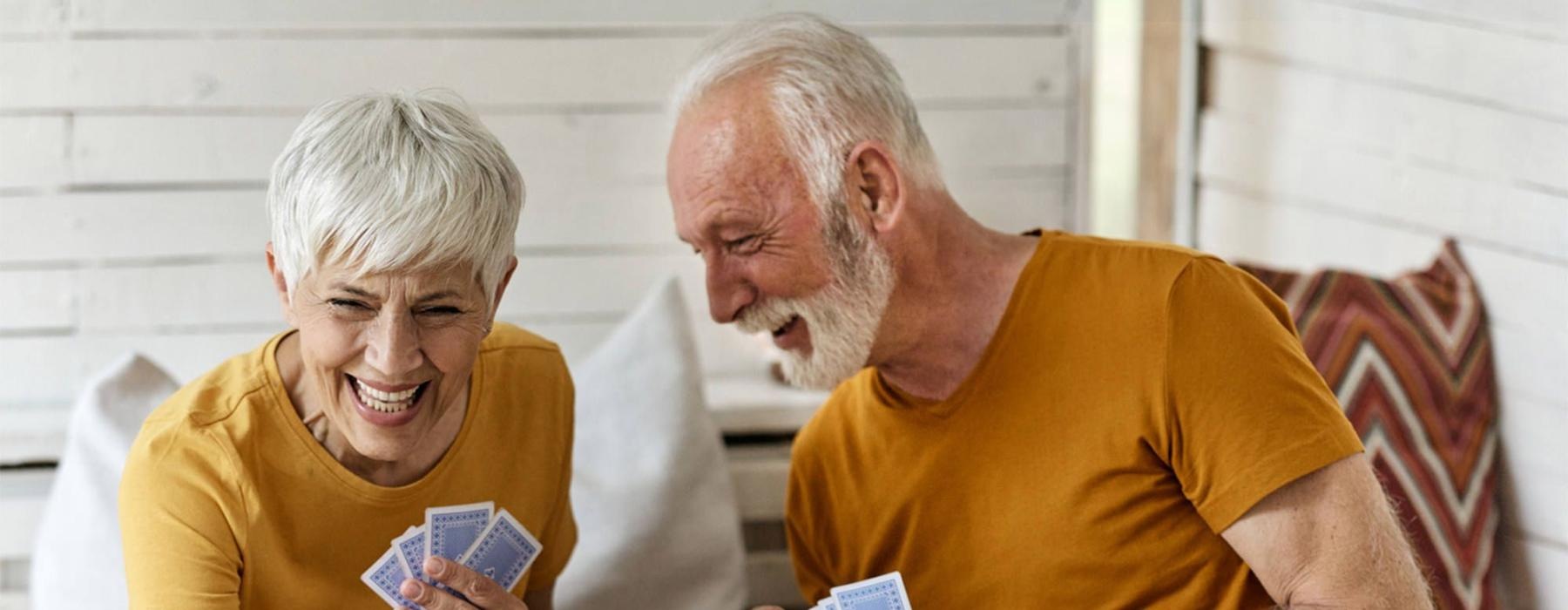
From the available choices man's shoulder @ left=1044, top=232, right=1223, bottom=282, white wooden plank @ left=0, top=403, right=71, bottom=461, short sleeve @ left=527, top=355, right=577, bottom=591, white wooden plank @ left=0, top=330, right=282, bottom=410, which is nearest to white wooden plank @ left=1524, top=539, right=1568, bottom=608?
man's shoulder @ left=1044, top=232, right=1223, bottom=282

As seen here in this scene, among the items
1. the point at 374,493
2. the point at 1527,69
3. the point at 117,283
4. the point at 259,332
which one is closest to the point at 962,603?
the point at 374,493

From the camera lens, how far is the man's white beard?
5.23 feet

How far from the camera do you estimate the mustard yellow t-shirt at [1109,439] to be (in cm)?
147

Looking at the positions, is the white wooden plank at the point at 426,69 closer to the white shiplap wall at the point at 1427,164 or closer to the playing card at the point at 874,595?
the white shiplap wall at the point at 1427,164

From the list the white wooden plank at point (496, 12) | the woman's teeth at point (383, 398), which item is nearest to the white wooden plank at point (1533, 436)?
the white wooden plank at point (496, 12)

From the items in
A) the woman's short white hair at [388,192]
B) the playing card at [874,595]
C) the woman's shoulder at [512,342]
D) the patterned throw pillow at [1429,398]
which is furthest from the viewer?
the patterned throw pillow at [1429,398]

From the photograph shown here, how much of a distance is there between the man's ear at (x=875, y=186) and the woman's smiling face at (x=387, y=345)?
1.30 ft

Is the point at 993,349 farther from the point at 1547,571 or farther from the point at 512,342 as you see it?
the point at 1547,571

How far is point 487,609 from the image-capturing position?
148 centimetres

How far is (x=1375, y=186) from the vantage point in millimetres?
2195

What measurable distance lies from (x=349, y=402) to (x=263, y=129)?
0.86 metres

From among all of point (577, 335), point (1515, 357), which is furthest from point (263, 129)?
point (1515, 357)

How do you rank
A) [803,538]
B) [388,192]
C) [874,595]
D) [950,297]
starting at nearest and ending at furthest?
[388,192], [874,595], [950,297], [803,538]

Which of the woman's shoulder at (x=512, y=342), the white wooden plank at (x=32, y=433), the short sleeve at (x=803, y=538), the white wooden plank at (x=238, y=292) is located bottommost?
the short sleeve at (x=803, y=538)
